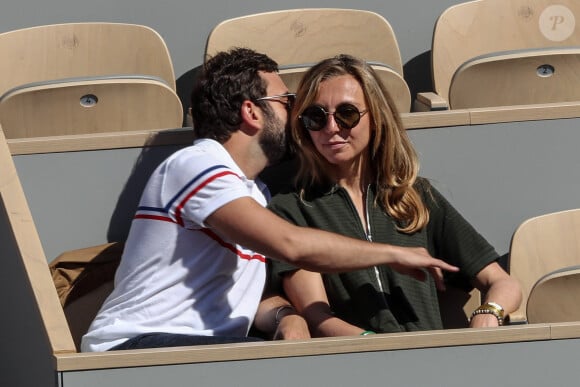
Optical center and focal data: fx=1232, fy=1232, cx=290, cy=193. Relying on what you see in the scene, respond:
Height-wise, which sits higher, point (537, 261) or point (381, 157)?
point (381, 157)

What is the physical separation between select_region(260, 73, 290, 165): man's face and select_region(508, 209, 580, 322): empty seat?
23.9 inches

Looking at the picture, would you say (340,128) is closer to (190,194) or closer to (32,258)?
(190,194)

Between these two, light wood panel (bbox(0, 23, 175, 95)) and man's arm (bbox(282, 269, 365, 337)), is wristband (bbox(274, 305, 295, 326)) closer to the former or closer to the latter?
man's arm (bbox(282, 269, 365, 337))

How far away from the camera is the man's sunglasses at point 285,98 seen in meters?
2.95

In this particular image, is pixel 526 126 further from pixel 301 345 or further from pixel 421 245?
pixel 301 345

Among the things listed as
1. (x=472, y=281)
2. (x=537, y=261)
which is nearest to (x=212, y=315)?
(x=472, y=281)

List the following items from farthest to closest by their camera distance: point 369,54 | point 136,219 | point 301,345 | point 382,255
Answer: point 369,54
point 136,219
point 382,255
point 301,345

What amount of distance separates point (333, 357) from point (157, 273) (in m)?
0.65

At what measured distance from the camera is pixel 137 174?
10.0 ft

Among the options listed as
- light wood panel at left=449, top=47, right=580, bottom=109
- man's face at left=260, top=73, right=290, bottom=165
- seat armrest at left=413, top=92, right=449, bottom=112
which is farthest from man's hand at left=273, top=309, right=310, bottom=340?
light wood panel at left=449, top=47, right=580, bottom=109

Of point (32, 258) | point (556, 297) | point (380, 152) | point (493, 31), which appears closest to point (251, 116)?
point (380, 152)

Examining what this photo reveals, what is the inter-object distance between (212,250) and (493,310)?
64 cm

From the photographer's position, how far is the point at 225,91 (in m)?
2.94

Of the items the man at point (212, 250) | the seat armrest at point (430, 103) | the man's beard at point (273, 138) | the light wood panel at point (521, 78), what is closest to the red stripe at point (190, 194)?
the man at point (212, 250)
